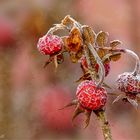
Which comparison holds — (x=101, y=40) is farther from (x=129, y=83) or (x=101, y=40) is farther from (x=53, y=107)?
(x=53, y=107)

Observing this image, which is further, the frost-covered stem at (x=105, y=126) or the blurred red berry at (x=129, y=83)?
the blurred red berry at (x=129, y=83)

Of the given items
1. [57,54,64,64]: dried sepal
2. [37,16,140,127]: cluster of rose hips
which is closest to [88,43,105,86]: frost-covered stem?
[37,16,140,127]: cluster of rose hips

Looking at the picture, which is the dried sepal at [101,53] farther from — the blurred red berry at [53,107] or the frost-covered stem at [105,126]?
the blurred red berry at [53,107]

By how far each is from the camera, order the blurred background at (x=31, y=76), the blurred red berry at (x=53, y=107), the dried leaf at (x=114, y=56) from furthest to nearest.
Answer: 1. the blurred red berry at (x=53, y=107)
2. the blurred background at (x=31, y=76)
3. the dried leaf at (x=114, y=56)

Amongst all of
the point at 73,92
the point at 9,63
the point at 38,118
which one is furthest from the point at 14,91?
the point at 73,92

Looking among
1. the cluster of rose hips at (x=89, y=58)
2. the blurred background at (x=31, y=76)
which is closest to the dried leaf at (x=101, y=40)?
the cluster of rose hips at (x=89, y=58)

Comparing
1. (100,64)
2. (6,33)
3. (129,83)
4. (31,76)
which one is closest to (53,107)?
(31,76)

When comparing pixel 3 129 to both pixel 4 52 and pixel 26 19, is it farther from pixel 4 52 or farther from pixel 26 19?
pixel 26 19

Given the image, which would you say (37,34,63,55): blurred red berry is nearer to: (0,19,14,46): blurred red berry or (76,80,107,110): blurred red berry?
(76,80,107,110): blurred red berry
